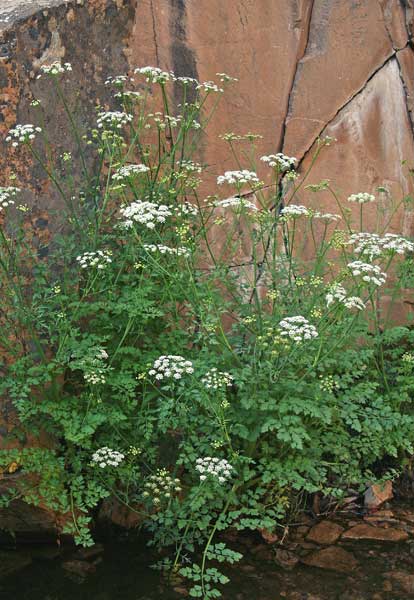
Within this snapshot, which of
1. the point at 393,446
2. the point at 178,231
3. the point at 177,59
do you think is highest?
the point at 177,59

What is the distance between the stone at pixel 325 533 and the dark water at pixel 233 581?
19cm

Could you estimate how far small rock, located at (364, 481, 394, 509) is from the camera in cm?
495

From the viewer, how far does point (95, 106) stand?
5105 millimetres

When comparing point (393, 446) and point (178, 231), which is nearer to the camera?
point (178, 231)

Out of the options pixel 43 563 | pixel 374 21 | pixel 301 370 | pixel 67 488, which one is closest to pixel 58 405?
pixel 67 488

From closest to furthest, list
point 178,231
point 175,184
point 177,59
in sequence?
point 178,231 → point 175,184 → point 177,59

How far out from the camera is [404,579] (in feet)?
13.8

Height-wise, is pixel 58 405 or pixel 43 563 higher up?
pixel 58 405

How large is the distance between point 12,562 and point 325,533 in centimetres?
179

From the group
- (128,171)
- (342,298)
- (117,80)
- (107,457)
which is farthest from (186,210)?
(107,457)

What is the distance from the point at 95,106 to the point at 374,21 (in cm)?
261

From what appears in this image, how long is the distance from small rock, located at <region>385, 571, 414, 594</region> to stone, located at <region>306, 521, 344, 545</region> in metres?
0.43

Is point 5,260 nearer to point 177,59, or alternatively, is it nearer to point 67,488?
point 67,488

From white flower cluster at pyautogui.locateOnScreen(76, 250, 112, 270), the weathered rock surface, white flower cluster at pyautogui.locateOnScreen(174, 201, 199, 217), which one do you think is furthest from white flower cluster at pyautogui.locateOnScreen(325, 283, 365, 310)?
the weathered rock surface
